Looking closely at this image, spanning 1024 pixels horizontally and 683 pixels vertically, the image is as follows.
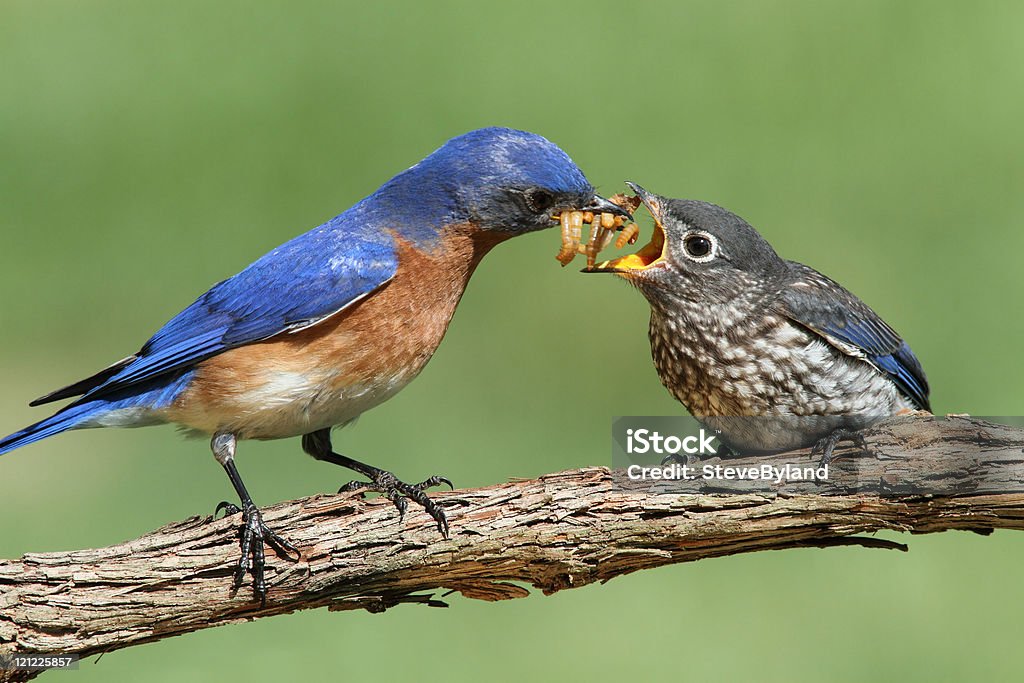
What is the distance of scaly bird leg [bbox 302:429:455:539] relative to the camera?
495 centimetres

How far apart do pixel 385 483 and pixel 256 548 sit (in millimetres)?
629

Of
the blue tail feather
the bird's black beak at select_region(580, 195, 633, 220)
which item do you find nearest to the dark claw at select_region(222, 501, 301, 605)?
the blue tail feather

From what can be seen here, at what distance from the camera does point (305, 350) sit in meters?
5.05

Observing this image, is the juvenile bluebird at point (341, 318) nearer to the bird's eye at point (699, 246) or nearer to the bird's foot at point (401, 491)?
the bird's foot at point (401, 491)

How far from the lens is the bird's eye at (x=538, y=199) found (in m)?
5.23

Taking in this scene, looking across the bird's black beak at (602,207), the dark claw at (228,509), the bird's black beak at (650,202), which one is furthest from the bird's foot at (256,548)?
the bird's black beak at (650,202)

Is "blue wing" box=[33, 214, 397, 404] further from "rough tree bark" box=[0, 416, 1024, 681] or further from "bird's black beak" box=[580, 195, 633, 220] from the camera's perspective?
"bird's black beak" box=[580, 195, 633, 220]

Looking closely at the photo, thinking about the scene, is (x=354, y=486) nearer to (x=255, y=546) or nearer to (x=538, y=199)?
(x=255, y=546)

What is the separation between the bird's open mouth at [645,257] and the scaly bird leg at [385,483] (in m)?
1.01

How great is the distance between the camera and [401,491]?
16.8 ft

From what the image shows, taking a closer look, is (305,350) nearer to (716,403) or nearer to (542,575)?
(542,575)

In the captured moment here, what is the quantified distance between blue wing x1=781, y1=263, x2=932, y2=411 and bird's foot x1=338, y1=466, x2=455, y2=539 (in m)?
1.45

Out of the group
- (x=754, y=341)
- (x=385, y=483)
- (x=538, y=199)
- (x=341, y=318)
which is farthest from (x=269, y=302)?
(x=754, y=341)

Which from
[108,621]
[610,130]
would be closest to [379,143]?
[610,130]
